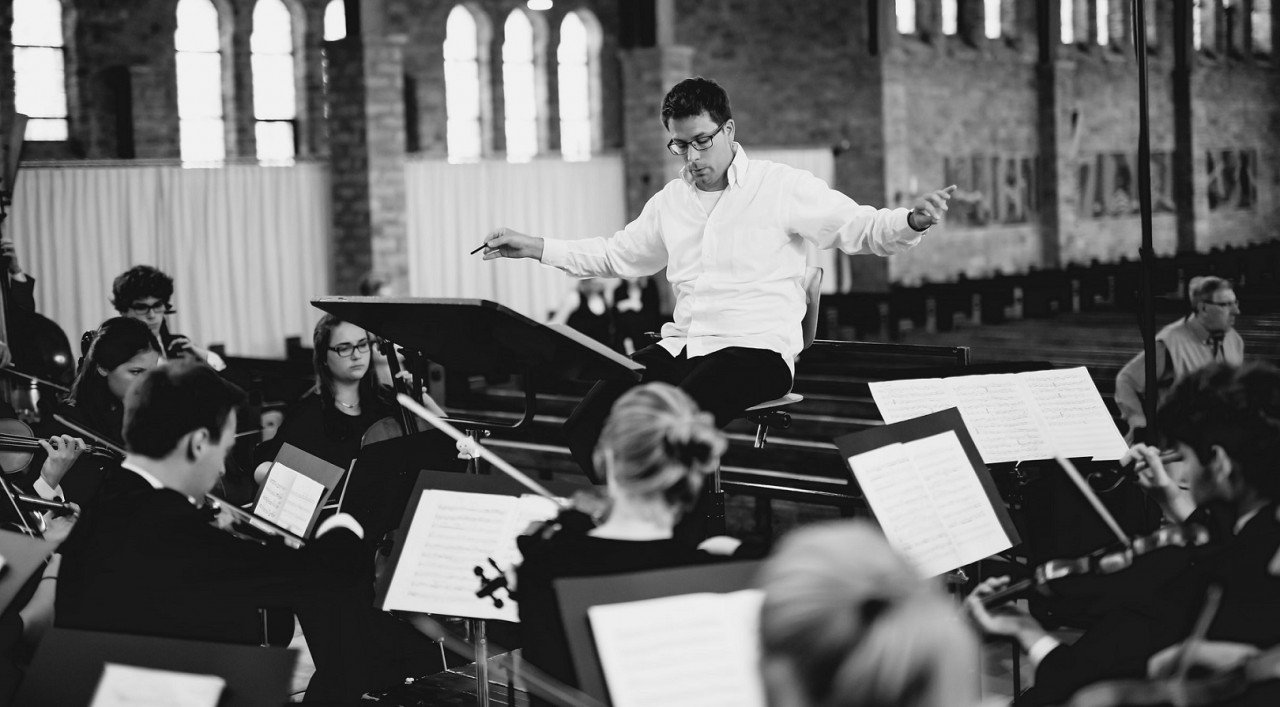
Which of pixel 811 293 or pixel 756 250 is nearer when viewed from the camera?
pixel 756 250

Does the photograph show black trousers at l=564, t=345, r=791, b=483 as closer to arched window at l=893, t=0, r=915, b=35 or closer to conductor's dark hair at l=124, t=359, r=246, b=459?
conductor's dark hair at l=124, t=359, r=246, b=459

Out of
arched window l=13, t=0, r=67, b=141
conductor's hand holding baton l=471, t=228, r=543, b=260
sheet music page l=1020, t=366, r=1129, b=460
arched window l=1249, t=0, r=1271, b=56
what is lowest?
sheet music page l=1020, t=366, r=1129, b=460

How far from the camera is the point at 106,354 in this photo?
4723 mm

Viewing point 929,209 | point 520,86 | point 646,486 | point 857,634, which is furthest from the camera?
point 520,86

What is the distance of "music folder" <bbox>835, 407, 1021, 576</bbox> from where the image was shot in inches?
127

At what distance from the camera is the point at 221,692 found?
7.14ft

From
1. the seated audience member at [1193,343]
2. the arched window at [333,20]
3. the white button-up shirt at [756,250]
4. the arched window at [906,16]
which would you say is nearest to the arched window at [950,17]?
the arched window at [906,16]

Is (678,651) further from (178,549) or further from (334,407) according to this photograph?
(334,407)

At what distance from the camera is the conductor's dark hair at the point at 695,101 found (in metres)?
3.92

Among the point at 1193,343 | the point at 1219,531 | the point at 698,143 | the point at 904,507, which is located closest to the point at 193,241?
the point at 1193,343

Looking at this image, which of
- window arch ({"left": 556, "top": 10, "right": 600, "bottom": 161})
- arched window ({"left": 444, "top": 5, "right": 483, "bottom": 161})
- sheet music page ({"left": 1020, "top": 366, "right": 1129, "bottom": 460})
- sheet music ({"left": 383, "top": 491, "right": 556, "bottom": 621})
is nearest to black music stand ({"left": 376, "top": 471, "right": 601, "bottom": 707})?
sheet music ({"left": 383, "top": 491, "right": 556, "bottom": 621})

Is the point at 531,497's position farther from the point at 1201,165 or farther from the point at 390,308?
the point at 1201,165

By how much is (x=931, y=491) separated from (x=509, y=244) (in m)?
1.43

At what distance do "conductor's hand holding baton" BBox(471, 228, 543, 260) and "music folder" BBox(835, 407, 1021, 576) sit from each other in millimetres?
1256
